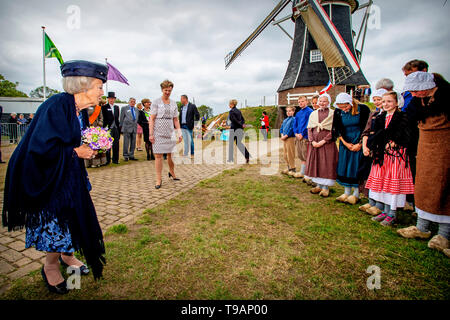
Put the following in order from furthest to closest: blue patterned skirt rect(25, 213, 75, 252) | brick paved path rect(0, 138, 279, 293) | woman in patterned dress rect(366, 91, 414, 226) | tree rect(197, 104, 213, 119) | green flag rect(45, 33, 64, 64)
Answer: tree rect(197, 104, 213, 119)
green flag rect(45, 33, 64, 64)
woman in patterned dress rect(366, 91, 414, 226)
brick paved path rect(0, 138, 279, 293)
blue patterned skirt rect(25, 213, 75, 252)

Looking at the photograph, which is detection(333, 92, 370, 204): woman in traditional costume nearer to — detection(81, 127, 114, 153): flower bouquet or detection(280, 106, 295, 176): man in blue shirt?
detection(280, 106, 295, 176): man in blue shirt

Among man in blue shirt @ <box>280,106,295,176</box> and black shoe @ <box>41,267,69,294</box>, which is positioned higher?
man in blue shirt @ <box>280,106,295,176</box>

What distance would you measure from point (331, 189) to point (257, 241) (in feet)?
10.8

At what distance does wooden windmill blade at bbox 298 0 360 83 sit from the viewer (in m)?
15.8

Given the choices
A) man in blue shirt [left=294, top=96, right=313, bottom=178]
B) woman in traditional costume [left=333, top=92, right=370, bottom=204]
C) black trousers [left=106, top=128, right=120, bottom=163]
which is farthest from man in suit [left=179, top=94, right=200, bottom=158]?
woman in traditional costume [left=333, top=92, right=370, bottom=204]

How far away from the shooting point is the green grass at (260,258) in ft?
6.72

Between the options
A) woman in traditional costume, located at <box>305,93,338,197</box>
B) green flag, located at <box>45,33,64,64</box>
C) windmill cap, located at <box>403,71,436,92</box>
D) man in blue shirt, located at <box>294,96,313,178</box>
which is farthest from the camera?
green flag, located at <box>45,33,64,64</box>

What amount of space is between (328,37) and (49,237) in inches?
808

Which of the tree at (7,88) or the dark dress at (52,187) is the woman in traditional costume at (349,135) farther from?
the tree at (7,88)

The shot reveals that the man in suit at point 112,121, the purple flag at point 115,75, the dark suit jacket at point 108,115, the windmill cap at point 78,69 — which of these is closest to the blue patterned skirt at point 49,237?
the windmill cap at point 78,69

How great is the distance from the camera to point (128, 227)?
3289 millimetres

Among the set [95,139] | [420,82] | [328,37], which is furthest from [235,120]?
[328,37]

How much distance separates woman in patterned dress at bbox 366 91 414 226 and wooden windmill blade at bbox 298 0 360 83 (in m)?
14.7
